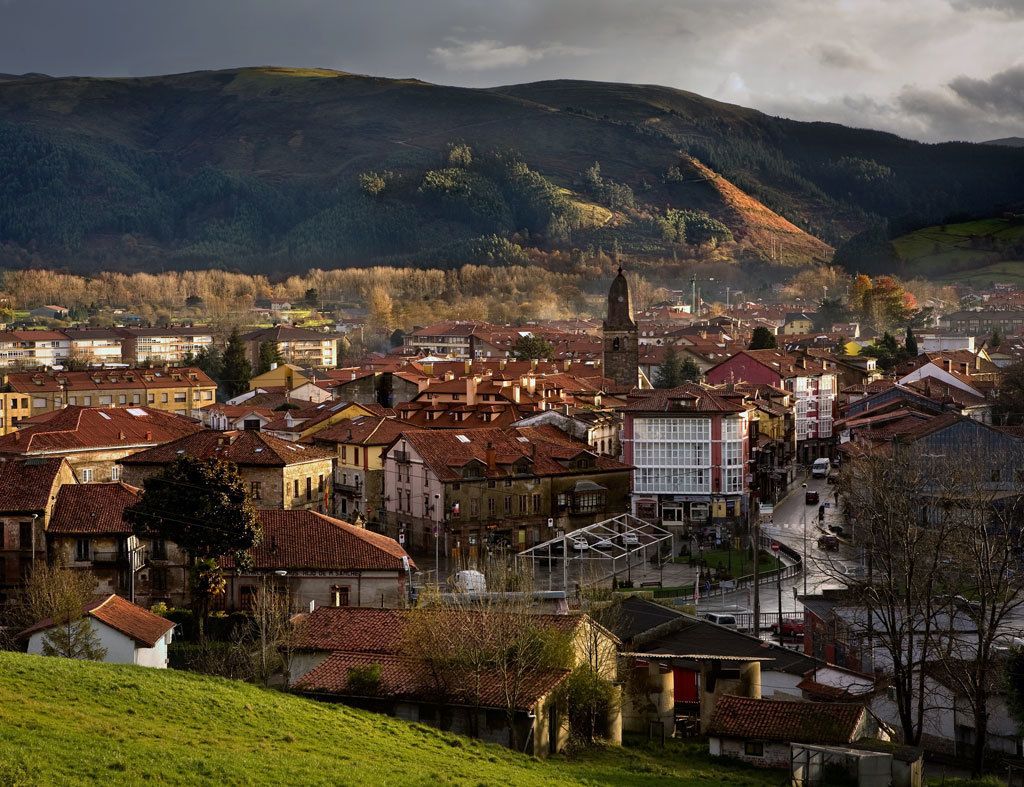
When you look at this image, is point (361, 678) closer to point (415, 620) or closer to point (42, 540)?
point (415, 620)

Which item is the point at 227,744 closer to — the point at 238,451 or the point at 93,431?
the point at 238,451

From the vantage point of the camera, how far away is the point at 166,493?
41812 mm

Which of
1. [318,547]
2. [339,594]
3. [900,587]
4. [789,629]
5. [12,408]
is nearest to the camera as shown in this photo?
[900,587]

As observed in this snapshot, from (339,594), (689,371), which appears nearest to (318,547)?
(339,594)

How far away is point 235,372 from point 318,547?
80746 millimetres

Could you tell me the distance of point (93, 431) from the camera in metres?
71.0

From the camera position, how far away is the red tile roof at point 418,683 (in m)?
29.0

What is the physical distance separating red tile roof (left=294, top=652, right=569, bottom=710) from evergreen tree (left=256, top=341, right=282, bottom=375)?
9214 cm

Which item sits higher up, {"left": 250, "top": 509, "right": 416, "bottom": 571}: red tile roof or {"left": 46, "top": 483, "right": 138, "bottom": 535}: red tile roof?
{"left": 46, "top": 483, "right": 138, "bottom": 535}: red tile roof

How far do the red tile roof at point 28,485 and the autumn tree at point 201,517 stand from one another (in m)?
3.31

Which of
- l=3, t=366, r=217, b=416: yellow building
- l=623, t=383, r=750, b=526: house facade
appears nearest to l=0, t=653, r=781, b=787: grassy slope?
l=623, t=383, r=750, b=526: house facade

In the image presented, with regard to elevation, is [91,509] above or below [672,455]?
above

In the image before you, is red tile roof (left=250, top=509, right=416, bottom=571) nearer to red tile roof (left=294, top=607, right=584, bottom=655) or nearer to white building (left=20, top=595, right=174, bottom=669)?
white building (left=20, top=595, right=174, bottom=669)

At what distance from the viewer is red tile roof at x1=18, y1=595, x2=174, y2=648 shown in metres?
33.5
